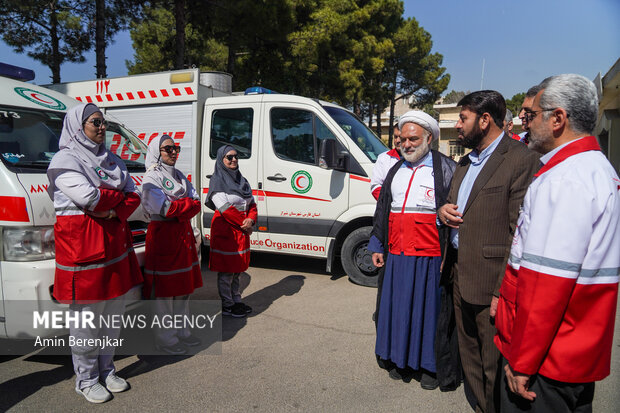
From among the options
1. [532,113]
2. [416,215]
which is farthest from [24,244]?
[532,113]

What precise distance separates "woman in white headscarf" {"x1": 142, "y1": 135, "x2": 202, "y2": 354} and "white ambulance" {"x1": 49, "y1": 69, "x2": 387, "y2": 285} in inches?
84.7

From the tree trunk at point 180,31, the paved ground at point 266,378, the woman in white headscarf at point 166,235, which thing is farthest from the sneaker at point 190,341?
the tree trunk at point 180,31

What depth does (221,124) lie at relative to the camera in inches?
238

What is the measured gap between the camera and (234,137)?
5996 mm

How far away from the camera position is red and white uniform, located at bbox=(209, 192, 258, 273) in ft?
13.9

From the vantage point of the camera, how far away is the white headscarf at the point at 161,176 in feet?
11.1

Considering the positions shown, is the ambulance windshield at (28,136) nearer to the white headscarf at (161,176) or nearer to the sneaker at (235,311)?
the white headscarf at (161,176)

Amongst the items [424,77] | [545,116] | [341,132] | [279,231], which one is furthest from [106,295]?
[424,77]

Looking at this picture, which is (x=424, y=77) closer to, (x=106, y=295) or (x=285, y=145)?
(x=285, y=145)

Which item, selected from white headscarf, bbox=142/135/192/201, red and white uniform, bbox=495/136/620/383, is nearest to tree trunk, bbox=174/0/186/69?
white headscarf, bbox=142/135/192/201

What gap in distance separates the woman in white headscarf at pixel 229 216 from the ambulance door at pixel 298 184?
1.28 meters

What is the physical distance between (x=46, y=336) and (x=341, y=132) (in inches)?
156

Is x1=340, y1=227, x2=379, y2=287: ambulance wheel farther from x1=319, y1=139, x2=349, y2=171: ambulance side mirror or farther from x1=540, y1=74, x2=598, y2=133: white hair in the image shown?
x1=540, y1=74, x2=598, y2=133: white hair

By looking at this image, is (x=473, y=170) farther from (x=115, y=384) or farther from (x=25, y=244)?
(x=25, y=244)
